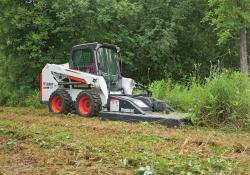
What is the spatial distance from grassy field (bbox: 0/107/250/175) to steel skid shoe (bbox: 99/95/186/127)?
0.73 m

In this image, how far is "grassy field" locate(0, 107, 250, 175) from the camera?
211 inches

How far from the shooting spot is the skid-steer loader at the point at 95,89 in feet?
36.8

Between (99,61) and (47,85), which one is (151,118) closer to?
(99,61)

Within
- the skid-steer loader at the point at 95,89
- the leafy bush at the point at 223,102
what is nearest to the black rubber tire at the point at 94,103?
the skid-steer loader at the point at 95,89

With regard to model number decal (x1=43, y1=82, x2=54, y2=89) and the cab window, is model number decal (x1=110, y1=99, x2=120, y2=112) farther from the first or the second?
model number decal (x1=43, y1=82, x2=54, y2=89)

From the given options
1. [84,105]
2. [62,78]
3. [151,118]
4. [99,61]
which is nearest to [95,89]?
[84,105]

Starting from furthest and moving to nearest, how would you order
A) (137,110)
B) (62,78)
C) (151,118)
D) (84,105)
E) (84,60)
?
(62,78) → (84,60) → (84,105) → (137,110) → (151,118)

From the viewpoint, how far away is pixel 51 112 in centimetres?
1311

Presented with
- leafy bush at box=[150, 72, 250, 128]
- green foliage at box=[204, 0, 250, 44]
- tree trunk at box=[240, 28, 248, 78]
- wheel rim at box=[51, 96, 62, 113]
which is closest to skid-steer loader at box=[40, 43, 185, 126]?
wheel rim at box=[51, 96, 62, 113]

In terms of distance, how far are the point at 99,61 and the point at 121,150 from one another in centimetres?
634

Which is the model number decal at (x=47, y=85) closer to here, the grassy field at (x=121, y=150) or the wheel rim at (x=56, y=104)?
the wheel rim at (x=56, y=104)

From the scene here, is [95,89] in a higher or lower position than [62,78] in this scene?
lower

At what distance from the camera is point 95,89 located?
12062 mm

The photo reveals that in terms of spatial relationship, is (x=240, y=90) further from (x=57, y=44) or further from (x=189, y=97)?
(x=57, y=44)
